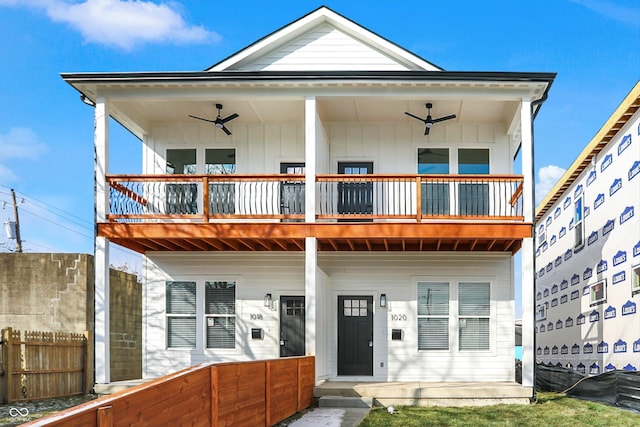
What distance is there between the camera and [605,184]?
59.8 feet

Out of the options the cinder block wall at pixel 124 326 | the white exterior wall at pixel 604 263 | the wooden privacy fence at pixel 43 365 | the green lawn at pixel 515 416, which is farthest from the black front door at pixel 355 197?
the cinder block wall at pixel 124 326

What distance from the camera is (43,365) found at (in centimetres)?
1450

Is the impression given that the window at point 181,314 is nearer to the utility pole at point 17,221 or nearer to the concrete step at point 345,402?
the concrete step at point 345,402

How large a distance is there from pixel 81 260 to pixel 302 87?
296 inches

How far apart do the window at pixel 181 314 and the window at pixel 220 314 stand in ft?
1.17

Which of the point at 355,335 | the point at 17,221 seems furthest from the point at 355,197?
the point at 17,221

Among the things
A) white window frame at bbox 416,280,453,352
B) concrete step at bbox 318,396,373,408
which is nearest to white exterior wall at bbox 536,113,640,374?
white window frame at bbox 416,280,453,352

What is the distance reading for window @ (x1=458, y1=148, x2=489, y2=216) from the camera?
16.0 m

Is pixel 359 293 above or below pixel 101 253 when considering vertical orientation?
below

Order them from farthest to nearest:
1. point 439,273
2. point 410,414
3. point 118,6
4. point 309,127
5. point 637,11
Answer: point 118,6 → point 637,11 → point 439,273 → point 309,127 → point 410,414

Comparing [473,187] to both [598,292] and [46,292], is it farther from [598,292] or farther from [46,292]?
Answer: [46,292]

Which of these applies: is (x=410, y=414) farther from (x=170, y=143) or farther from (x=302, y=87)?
(x=170, y=143)

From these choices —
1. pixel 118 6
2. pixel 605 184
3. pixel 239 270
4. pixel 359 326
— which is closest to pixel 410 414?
pixel 359 326

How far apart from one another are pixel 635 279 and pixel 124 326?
13.1 meters
